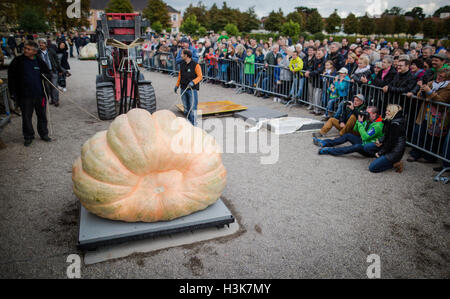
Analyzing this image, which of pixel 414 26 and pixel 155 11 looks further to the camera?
pixel 155 11

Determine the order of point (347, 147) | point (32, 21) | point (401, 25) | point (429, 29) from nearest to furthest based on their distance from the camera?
point (347, 147) → point (32, 21) → point (429, 29) → point (401, 25)

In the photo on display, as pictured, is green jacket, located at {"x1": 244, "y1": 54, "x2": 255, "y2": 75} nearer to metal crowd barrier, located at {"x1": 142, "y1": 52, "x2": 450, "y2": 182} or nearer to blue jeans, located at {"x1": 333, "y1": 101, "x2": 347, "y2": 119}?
metal crowd barrier, located at {"x1": 142, "y1": 52, "x2": 450, "y2": 182}

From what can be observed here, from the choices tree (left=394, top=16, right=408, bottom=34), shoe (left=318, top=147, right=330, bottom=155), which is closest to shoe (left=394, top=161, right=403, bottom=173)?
shoe (left=318, top=147, right=330, bottom=155)

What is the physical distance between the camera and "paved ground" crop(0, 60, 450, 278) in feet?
11.4

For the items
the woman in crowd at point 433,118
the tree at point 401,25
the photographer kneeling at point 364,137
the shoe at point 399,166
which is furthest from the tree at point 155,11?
the shoe at point 399,166

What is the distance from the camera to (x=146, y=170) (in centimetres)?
359

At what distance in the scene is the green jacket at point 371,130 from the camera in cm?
641

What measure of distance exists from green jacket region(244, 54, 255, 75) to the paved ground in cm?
671

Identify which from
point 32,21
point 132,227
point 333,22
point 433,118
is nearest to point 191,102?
point 132,227

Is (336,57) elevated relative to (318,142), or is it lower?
elevated

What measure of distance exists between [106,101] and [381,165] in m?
6.94

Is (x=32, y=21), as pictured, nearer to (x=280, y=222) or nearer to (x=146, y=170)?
(x=146, y=170)
